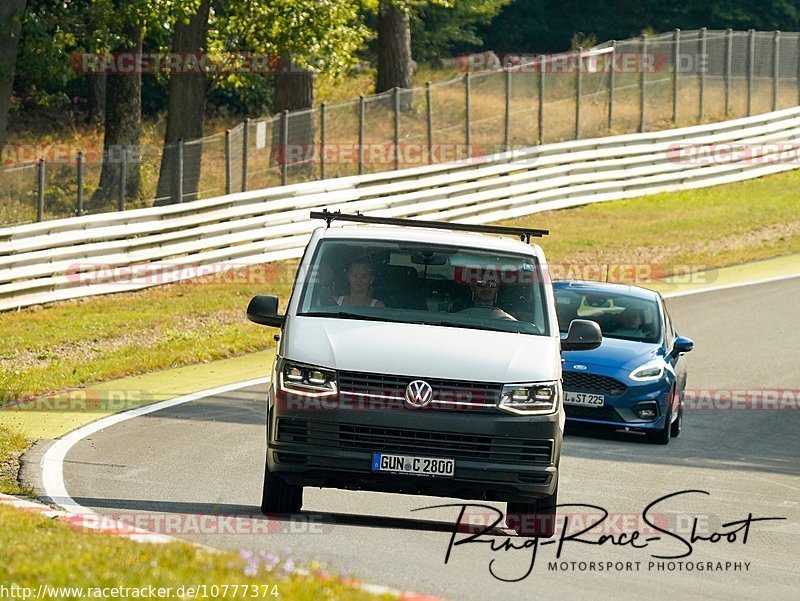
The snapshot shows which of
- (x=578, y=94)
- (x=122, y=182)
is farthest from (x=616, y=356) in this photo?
(x=578, y=94)

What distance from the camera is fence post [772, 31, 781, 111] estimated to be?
4294cm

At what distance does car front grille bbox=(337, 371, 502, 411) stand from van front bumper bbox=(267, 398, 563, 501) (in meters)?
0.06

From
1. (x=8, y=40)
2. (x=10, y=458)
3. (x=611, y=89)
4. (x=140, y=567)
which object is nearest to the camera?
(x=140, y=567)

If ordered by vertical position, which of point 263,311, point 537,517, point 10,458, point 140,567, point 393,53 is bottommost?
point 10,458

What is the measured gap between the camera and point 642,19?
68.6 metres

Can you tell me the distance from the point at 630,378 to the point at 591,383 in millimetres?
403

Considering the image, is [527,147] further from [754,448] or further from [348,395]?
[348,395]

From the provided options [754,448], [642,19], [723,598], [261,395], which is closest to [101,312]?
[261,395]

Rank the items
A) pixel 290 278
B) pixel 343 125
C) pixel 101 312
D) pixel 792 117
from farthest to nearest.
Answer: pixel 792 117
pixel 343 125
pixel 290 278
pixel 101 312

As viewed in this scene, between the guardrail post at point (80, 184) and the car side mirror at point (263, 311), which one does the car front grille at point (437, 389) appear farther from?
the guardrail post at point (80, 184)

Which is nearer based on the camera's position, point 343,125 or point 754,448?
point 754,448

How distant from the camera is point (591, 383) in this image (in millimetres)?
16484

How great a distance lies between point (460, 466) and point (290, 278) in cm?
1817

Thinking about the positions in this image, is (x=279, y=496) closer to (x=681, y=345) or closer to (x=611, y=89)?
(x=681, y=345)
